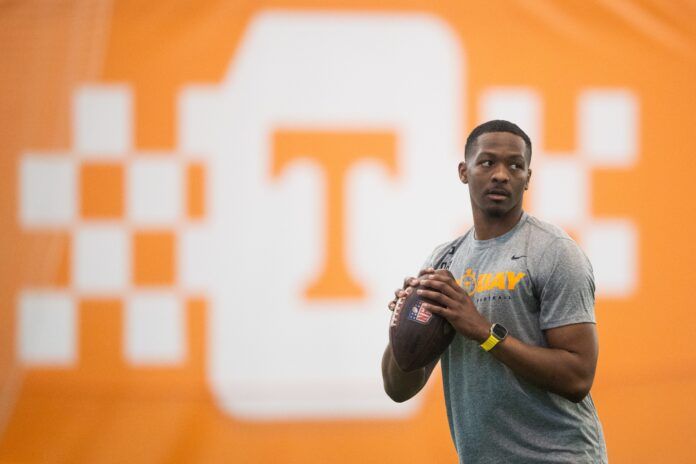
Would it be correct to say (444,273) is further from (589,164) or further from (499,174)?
(589,164)

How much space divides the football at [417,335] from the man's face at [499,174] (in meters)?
0.20

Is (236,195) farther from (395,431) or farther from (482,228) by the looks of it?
(482,228)

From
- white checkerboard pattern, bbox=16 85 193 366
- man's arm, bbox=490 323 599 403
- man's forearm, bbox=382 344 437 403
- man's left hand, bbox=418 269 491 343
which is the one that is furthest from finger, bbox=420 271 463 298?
white checkerboard pattern, bbox=16 85 193 366

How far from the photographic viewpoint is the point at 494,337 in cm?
127

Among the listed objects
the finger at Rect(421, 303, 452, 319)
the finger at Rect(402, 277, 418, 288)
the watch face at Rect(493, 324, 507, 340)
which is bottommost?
the watch face at Rect(493, 324, 507, 340)

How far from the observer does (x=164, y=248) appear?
8.13 feet

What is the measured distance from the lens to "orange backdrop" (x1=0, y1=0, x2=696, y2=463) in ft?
7.95

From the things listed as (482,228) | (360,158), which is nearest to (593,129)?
(360,158)

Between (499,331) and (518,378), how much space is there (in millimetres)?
110

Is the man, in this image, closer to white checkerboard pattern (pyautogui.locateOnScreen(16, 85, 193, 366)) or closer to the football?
the football

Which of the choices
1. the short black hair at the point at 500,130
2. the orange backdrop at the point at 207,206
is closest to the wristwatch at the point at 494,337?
the short black hair at the point at 500,130

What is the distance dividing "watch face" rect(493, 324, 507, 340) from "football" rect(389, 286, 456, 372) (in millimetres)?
138

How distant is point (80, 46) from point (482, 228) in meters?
1.62

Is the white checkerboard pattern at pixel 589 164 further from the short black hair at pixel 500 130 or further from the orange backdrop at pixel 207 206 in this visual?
the short black hair at pixel 500 130
